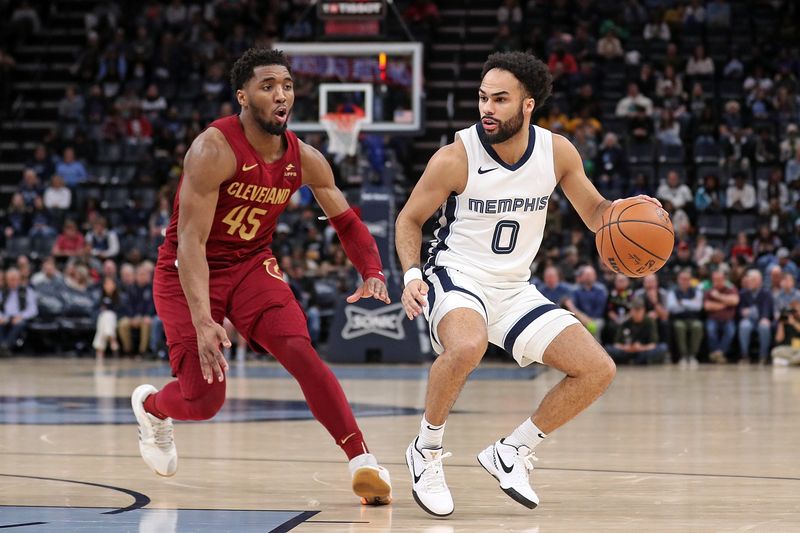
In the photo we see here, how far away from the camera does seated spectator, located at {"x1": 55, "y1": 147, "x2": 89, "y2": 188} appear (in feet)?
67.2

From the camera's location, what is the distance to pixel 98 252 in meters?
18.6

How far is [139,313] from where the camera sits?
17.4m

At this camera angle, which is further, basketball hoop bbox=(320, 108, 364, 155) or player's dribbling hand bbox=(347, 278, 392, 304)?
basketball hoop bbox=(320, 108, 364, 155)

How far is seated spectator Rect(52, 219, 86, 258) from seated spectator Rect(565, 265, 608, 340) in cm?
718

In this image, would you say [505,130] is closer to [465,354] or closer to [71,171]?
[465,354]

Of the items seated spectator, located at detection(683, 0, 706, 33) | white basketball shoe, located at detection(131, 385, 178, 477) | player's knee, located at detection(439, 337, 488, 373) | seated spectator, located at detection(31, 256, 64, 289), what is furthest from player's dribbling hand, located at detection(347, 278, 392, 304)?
seated spectator, located at detection(683, 0, 706, 33)

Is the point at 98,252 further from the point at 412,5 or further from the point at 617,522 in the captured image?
the point at 617,522

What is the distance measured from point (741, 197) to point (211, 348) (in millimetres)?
14886

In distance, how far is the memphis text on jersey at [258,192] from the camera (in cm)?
544

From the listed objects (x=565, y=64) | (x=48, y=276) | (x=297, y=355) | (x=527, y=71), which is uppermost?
(x=565, y=64)

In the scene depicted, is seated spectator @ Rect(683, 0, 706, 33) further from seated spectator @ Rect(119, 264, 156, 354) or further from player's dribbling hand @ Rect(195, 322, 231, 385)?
player's dribbling hand @ Rect(195, 322, 231, 385)

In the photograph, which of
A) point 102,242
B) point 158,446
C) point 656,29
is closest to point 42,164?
point 102,242

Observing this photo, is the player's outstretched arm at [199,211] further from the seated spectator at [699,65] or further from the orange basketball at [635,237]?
the seated spectator at [699,65]

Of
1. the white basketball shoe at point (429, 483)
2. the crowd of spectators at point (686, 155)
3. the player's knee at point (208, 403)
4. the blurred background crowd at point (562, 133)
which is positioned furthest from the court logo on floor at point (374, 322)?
the white basketball shoe at point (429, 483)
